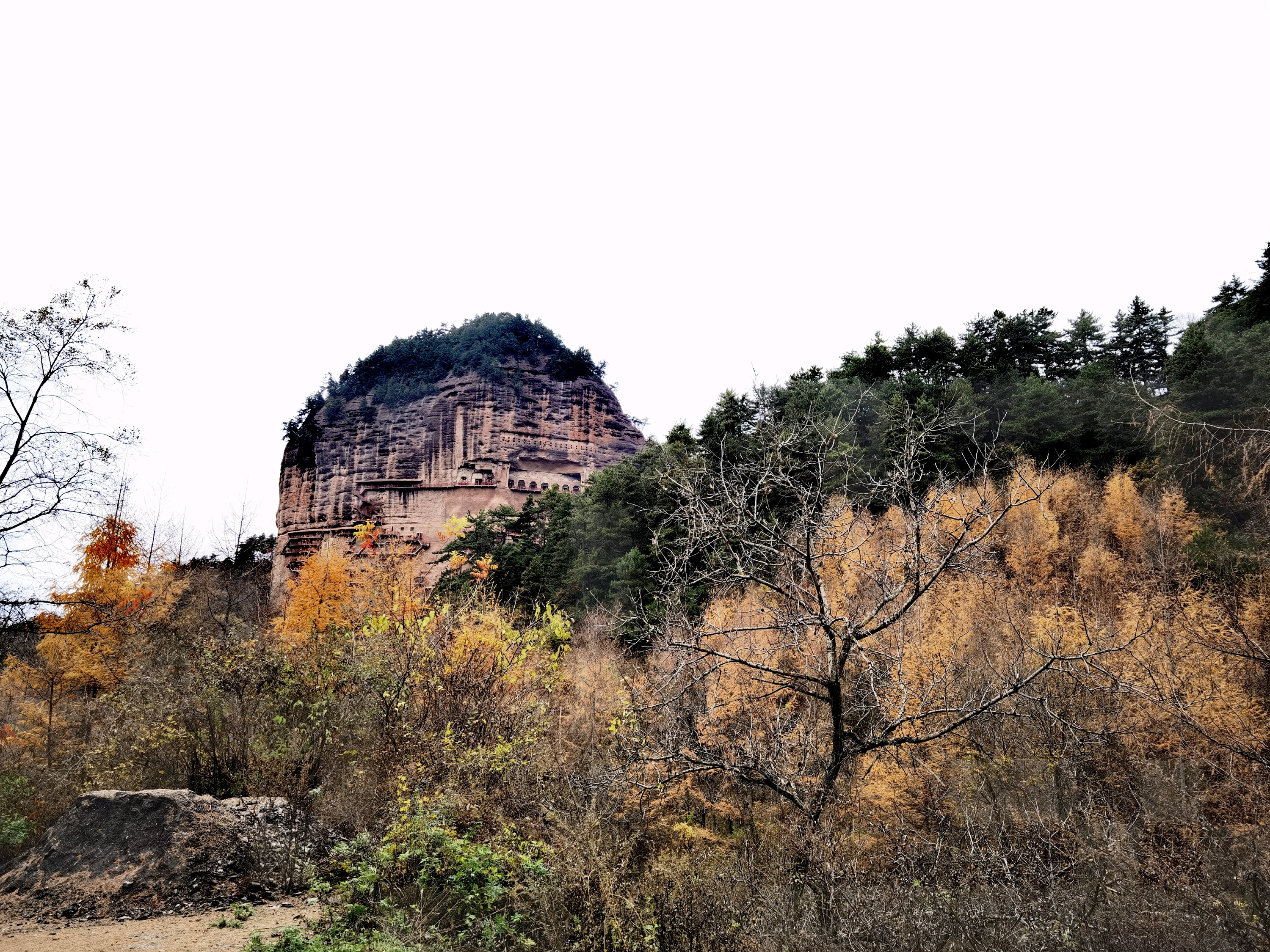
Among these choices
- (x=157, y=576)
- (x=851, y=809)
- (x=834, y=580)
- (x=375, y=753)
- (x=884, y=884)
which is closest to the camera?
(x=884, y=884)

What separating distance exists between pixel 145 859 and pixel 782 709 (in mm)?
8790

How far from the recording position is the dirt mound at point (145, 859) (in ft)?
26.4

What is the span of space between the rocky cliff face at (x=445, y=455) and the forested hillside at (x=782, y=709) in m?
18.2

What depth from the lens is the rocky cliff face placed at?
4512cm

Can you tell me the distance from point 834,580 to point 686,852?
8835 millimetres

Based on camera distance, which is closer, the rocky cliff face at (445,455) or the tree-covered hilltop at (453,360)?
the rocky cliff face at (445,455)

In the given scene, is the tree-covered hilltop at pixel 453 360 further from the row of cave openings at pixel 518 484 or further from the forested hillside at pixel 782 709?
the forested hillside at pixel 782 709

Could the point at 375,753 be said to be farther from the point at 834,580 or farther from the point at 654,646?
the point at 834,580

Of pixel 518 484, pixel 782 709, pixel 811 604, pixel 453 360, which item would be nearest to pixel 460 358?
pixel 453 360

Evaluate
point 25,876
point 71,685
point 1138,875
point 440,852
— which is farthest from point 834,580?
point 71,685

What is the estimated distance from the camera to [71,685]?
1988 centimetres

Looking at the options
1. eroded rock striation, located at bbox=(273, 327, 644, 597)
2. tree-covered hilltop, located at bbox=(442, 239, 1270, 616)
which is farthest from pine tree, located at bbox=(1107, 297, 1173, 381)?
eroded rock striation, located at bbox=(273, 327, 644, 597)

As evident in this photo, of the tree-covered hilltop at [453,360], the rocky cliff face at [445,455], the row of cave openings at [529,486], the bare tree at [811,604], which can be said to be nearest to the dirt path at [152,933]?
the bare tree at [811,604]

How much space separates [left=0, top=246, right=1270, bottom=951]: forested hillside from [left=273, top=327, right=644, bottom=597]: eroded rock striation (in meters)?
18.2
